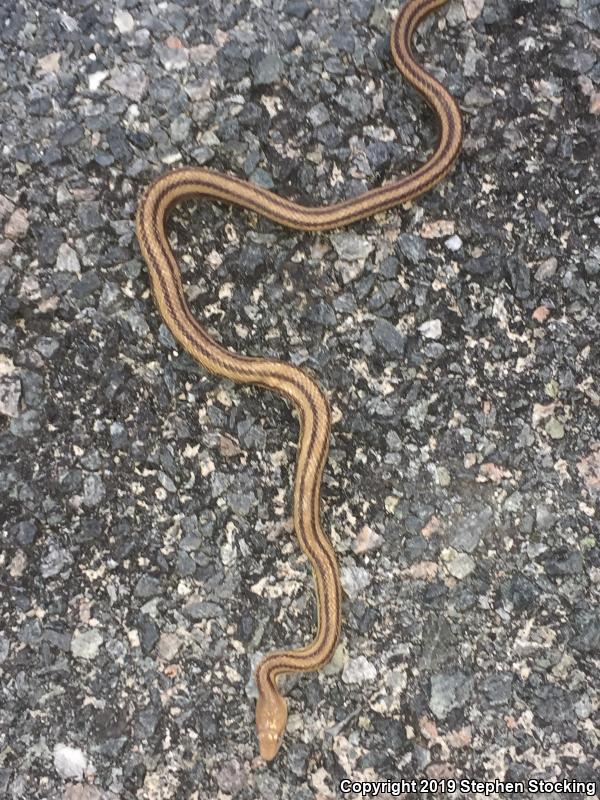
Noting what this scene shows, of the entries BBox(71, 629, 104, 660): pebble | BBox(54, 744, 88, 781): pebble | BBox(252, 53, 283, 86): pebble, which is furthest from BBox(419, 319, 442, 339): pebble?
BBox(54, 744, 88, 781): pebble

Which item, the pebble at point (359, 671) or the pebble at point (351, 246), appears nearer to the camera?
the pebble at point (359, 671)

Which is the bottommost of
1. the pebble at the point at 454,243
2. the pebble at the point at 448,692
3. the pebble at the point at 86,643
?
the pebble at the point at 86,643

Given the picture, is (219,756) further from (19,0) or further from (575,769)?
(19,0)

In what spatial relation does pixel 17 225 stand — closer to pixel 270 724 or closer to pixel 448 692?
pixel 270 724

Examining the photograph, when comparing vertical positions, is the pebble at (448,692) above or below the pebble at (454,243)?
below

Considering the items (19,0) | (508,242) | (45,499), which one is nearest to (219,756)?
(45,499)

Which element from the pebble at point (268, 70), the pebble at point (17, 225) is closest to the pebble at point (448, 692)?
A: the pebble at point (17, 225)

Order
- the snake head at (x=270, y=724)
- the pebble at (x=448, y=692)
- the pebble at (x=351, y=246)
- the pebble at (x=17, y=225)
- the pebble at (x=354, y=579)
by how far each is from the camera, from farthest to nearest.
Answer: the pebble at (x=351, y=246) → the pebble at (x=17, y=225) → the pebble at (x=354, y=579) → the pebble at (x=448, y=692) → the snake head at (x=270, y=724)

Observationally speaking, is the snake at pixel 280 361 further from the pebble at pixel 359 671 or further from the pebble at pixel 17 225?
the pebble at pixel 17 225
